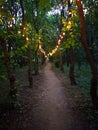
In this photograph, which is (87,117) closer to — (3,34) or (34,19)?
(3,34)

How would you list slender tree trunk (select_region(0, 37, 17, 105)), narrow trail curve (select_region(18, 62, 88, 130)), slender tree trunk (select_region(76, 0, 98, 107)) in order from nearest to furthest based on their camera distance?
narrow trail curve (select_region(18, 62, 88, 130)), slender tree trunk (select_region(76, 0, 98, 107)), slender tree trunk (select_region(0, 37, 17, 105))

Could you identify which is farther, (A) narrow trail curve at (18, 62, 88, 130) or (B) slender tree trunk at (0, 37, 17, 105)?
(B) slender tree trunk at (0, 37, 17, 105)

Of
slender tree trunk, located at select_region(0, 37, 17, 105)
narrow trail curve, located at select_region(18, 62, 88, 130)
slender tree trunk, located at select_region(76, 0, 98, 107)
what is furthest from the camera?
slender tree trunk, located at select_region(0, 37, 17, 105)

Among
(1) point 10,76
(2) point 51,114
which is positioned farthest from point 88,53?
(1) point 10,76

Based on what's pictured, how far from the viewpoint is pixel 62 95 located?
623 inches

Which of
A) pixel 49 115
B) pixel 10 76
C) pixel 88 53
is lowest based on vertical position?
pixel 49 115

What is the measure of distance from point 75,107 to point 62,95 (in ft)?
11.3

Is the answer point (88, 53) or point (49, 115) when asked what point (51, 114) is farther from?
point (88, 53)

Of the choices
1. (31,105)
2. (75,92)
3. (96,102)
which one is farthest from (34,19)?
(96,102)

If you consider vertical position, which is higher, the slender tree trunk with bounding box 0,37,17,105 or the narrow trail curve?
the slender tree trunk with bounding box 0,37,17,105

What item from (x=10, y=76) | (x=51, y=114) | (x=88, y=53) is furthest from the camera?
(x=10, y=76)

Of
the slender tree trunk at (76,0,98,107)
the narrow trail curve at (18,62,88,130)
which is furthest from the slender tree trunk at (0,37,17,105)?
the slender tree trunk at (76,0,98,107)

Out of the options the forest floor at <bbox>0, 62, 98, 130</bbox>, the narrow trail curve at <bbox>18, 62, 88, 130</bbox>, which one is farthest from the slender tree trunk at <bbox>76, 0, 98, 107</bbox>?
the narrow trail curve at <bbox>18, 62, 88, 130</bbox>

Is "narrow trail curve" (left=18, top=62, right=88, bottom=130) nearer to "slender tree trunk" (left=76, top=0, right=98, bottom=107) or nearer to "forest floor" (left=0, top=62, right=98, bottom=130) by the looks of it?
"forest floor" (left=0, top=62, right=98, bottom=130)
